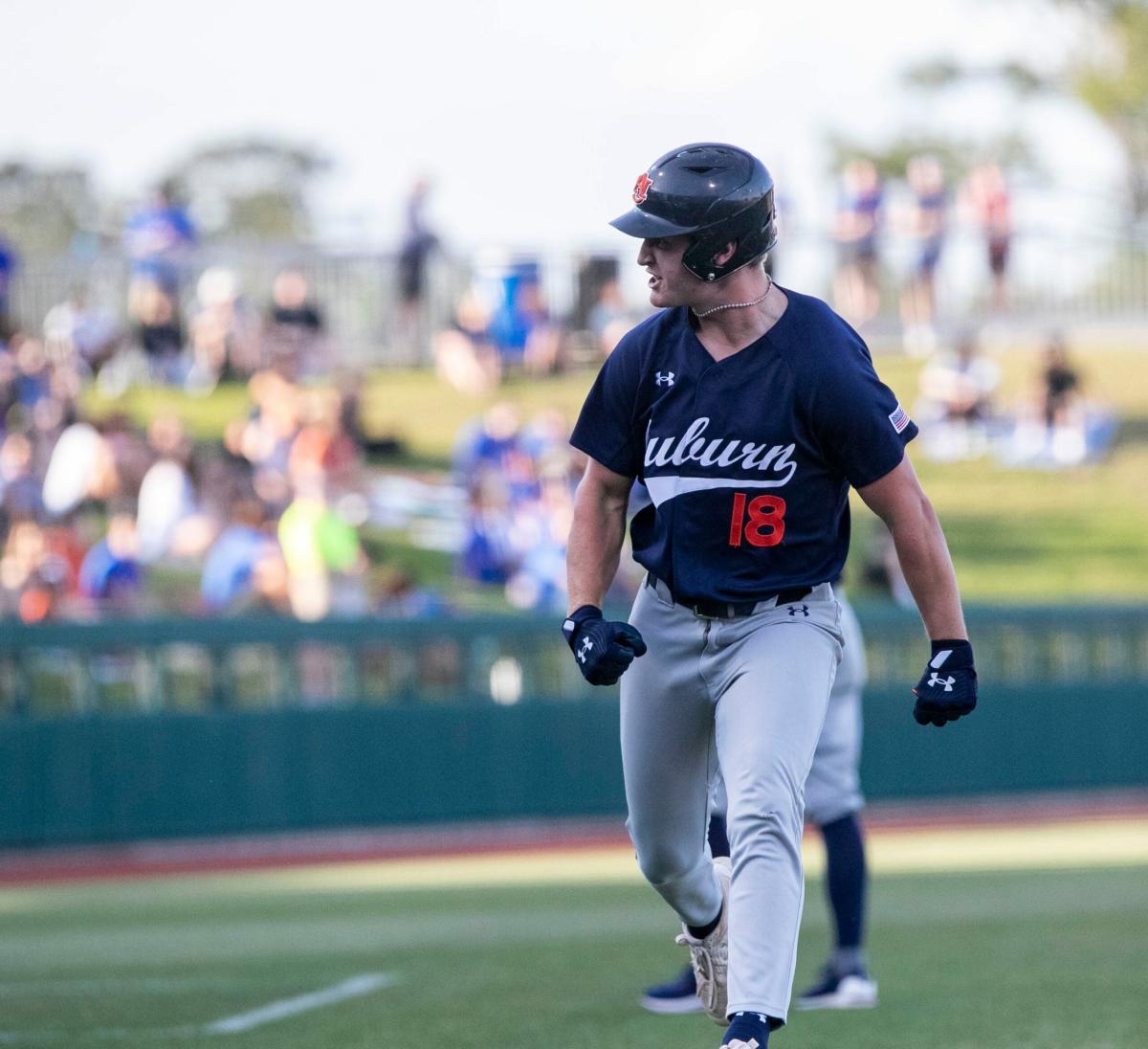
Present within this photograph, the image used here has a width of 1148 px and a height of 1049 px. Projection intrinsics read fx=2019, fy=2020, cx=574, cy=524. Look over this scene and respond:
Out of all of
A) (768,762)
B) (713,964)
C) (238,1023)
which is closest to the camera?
(768,762)

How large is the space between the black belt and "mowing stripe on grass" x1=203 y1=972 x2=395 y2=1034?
227 cm

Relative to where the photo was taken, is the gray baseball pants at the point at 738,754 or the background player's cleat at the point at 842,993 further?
the background player's cleat at the point at 842,993

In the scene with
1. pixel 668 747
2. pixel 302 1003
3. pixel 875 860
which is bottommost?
pixel 875 860

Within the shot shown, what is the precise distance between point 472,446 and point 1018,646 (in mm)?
5140

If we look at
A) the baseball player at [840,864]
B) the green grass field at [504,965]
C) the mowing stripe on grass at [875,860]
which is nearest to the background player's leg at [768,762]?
the green grass field at [504,965]

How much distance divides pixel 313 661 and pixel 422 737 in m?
0.90

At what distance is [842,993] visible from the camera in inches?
257

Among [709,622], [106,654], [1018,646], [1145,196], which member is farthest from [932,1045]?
[1145,196]

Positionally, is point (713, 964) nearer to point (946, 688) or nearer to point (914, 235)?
point (946, 688)

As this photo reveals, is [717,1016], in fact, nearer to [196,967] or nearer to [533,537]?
[196,967]

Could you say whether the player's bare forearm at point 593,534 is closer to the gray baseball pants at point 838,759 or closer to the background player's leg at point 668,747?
the background player's leg at point 668,747

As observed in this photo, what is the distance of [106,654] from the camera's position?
1305cm

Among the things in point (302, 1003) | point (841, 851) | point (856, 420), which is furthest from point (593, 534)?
point (302, 1003)

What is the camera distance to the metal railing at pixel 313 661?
510 inches
